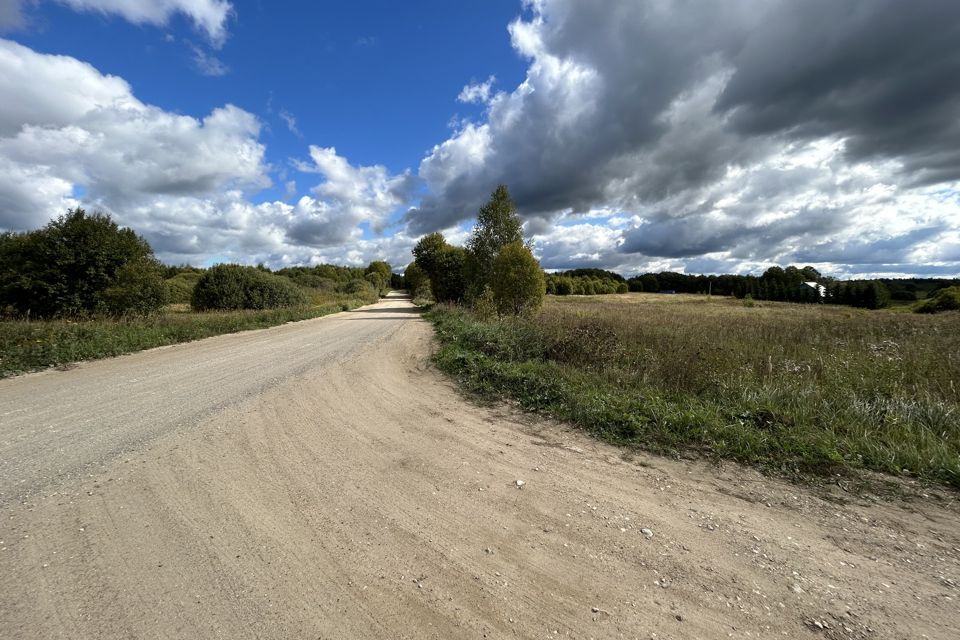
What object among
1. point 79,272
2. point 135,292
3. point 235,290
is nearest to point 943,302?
point 135,292

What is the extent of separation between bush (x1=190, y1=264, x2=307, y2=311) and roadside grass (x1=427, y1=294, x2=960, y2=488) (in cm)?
2465

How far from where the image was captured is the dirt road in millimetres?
2176

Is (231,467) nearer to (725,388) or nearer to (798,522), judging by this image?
(798,522)

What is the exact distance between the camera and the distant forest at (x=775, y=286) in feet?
174

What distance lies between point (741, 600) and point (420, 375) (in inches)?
275

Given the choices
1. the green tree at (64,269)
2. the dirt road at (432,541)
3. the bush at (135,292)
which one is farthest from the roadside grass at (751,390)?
the green tree at (64,269)

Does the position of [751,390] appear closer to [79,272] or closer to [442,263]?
[79,272]

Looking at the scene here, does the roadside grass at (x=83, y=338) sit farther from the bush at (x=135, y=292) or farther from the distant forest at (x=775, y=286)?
the distant forest at (x=775, y=286)

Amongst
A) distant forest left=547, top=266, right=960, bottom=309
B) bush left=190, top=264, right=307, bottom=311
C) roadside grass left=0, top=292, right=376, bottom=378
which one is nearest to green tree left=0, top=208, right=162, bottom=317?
roadside grass left=0, top=292, right=376, bottom=378

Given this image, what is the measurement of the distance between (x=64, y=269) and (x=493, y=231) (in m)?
21.1

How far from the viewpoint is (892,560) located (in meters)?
2.65

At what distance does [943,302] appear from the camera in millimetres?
Answer: 26234

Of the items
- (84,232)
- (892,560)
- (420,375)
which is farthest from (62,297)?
(892,560)

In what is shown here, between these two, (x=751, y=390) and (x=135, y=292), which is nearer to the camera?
(x=751, y=390)
